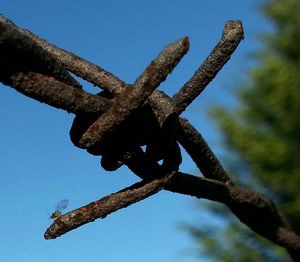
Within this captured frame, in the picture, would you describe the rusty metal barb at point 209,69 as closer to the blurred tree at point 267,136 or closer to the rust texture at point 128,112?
the rust texture at point 128,112

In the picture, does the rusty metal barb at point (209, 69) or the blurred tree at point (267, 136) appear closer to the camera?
the rusty metal barb at point (209, 69)

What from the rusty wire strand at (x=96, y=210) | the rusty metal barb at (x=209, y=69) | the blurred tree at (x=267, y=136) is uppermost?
the blurred tree at (x=267, y=136)

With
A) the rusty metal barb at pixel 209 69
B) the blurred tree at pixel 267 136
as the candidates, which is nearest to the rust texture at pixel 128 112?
the rusty metal barb at pixel 209 69

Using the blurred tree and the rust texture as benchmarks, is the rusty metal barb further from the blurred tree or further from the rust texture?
the blurred tree

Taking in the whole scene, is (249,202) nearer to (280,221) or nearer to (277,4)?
(280,221)

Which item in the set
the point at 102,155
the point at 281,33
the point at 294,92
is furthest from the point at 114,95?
the point at 281,33

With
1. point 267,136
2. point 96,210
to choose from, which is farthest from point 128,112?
point 267,136

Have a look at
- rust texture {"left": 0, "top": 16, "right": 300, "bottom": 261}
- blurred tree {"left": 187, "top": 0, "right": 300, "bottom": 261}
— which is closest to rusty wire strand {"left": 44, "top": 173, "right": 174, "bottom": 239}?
rust texture {"left": 0, "top": 16, "right": 300, "bottom": 261}

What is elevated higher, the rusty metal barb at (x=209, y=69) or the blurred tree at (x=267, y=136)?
the blurred tree at (x=267, y=136)
